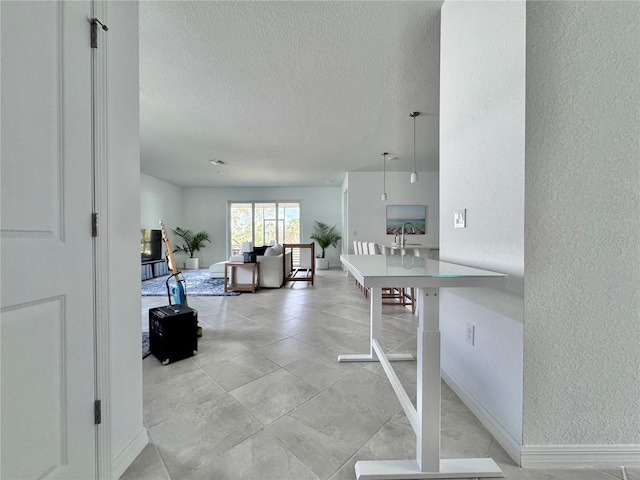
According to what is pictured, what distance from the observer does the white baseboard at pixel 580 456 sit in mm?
1104

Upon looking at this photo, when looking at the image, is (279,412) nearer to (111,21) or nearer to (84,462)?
(84,462)

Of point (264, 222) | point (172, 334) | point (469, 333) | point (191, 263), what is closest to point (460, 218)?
point (469, 333)

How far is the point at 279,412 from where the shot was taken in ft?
4.76

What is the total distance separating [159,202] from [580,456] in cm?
836

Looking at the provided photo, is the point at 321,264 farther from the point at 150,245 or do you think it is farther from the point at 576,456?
the point at 576,456

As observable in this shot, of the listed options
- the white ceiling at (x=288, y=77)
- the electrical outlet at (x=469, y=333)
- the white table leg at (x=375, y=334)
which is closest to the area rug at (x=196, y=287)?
the white ceiling at (x=288, y=77)

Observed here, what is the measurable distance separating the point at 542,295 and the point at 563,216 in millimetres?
361

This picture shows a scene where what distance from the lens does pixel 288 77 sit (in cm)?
250

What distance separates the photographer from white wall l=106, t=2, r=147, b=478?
3.45 feet

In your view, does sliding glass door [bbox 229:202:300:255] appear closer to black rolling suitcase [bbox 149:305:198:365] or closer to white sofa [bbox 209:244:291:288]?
white sofa [bbox 209:244:291:288]

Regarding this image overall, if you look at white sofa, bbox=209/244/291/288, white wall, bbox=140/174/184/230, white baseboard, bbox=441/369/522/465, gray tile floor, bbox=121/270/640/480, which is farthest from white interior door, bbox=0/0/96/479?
white wall, bbox=140/174/184/230

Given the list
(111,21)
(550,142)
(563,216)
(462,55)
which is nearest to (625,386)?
(563,216)

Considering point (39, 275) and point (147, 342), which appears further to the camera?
point (147, 342)

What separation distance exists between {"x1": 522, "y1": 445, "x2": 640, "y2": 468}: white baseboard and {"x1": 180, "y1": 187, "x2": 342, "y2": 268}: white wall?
7.15 m
